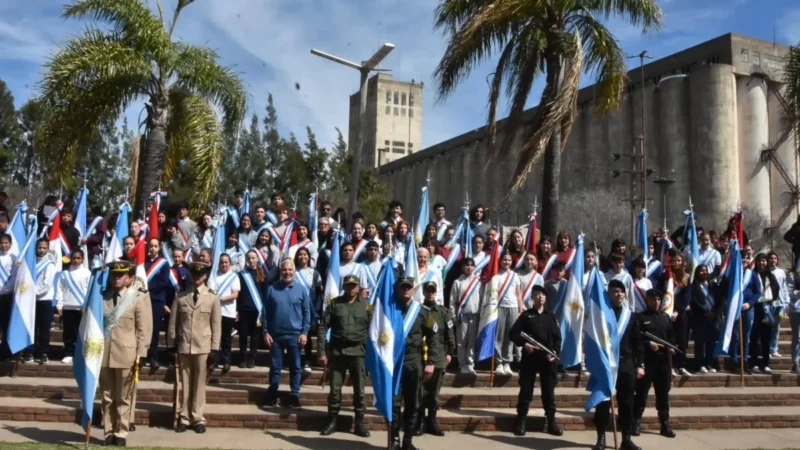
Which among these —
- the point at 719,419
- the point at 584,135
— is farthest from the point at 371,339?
the point at 584,135

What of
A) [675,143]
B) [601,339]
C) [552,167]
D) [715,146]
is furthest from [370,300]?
[675,143]

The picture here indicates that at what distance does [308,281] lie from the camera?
429 inches

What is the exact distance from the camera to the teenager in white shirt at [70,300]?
11.2m

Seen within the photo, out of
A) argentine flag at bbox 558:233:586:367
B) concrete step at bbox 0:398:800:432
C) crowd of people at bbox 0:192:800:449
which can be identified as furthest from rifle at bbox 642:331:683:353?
concrete step at bbox 0:398:800:432

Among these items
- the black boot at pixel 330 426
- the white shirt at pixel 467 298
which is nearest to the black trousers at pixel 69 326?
the black boot at pixel 330 426

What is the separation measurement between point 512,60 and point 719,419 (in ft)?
25.0

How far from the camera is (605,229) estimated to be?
44.2 metres

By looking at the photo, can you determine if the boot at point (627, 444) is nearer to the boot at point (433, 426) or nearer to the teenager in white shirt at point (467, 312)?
the boot at point (433, 426)

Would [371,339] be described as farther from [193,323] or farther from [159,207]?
[159,207]

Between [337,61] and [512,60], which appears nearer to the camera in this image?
[512,60]

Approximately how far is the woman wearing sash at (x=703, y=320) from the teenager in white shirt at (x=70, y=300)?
9.77m

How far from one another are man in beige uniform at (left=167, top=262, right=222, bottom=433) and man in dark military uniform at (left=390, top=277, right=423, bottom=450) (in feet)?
7.69

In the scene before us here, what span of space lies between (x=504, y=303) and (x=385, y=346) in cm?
317

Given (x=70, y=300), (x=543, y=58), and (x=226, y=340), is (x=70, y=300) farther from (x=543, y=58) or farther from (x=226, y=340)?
(x=543, y=58)
